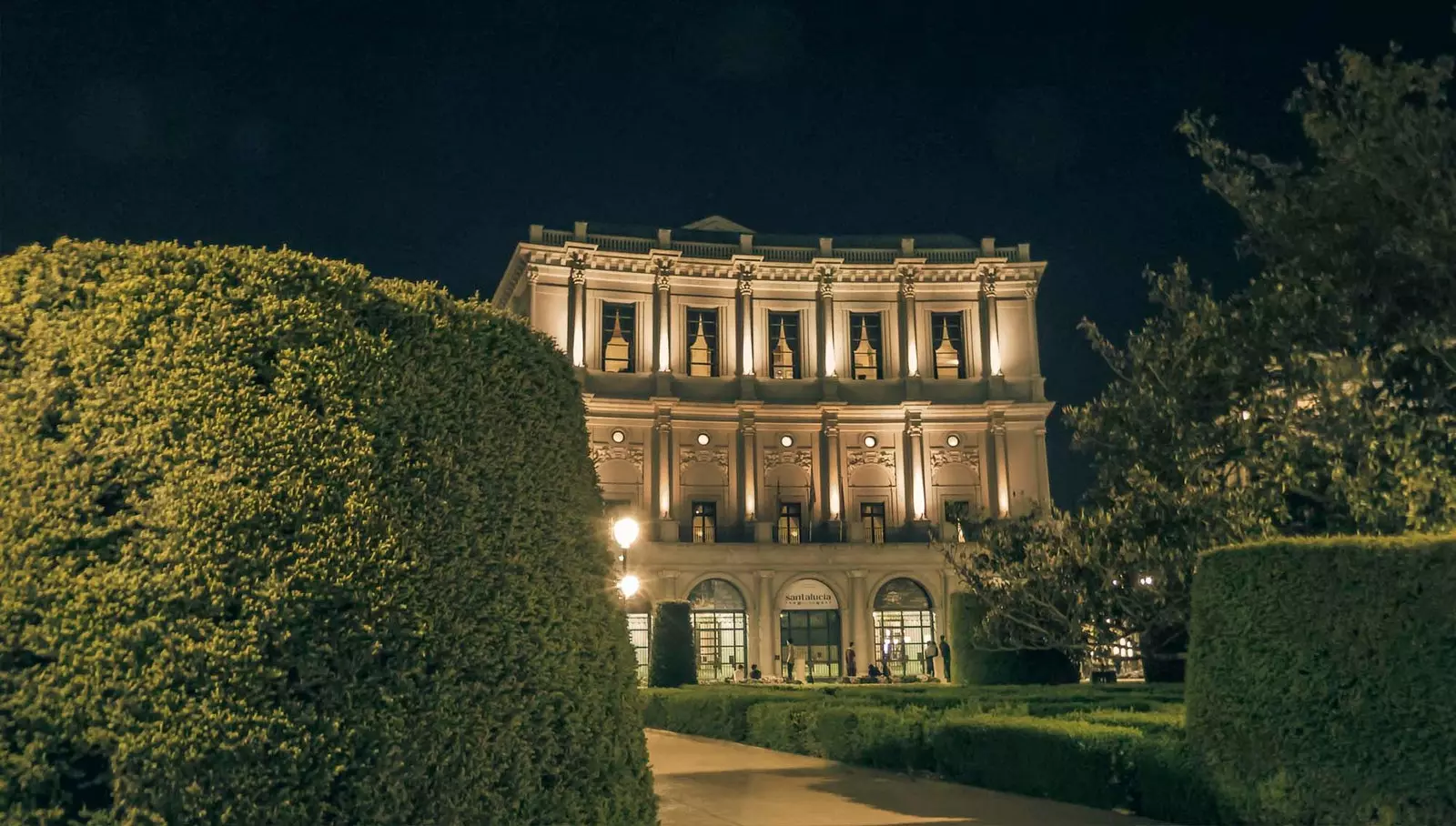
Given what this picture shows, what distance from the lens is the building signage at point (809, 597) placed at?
55281mm

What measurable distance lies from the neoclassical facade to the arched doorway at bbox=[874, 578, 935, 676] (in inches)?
3.8

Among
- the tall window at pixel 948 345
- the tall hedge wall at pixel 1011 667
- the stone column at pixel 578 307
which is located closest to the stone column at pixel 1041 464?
the tall window at pixel 948 345

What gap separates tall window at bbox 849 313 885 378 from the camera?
60406 mm

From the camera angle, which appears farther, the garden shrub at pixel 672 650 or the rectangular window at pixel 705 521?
the rectangular window at pixel 705 521

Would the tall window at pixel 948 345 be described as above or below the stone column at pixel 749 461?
above

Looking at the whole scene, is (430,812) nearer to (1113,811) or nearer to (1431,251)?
(1113,811)

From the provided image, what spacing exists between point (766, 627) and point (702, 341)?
14829 millimetres

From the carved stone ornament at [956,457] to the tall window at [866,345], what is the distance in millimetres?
4936

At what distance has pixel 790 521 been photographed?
58.0 metres

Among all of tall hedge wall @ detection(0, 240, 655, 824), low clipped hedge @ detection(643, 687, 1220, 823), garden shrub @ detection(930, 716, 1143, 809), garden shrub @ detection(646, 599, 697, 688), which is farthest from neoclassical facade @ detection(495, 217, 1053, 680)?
tall hedge wall @ detection(0, 240, 655, 824)

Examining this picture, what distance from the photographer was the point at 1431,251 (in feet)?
38.4

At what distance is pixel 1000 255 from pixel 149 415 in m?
58.1

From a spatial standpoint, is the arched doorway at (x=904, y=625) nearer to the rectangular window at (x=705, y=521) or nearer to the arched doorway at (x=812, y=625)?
the arched doorway at (x=812, y=625)

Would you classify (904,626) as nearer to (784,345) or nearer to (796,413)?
(796,413)
